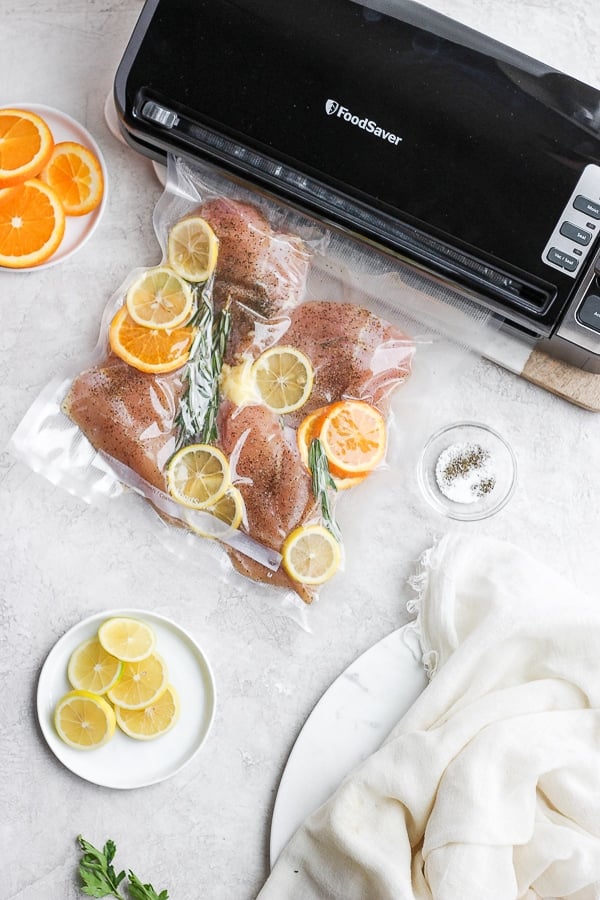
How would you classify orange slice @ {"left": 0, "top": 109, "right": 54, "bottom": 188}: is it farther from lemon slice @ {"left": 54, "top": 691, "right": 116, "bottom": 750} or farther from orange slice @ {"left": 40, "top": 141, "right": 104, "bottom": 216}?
lemon slice @ {"left": 54, "top": 691, "right": 116, "bottom": 750}

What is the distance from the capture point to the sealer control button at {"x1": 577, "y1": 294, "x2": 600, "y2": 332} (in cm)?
114

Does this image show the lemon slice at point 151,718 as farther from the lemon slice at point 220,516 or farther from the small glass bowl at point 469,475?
the small glass bowl at point 469,475

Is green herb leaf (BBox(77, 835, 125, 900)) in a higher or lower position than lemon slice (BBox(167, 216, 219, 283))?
lower

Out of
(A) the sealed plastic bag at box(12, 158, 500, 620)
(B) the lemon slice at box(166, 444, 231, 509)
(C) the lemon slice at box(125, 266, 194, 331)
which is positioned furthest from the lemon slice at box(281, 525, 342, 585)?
(C) the lemon slice at box(125, 266, 194, 331)

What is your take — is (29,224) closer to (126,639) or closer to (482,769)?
(126,639)

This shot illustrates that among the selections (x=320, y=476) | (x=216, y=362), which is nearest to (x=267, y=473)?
(x=320, y=476)

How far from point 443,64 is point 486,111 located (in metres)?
0.08

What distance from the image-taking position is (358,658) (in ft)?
4.27

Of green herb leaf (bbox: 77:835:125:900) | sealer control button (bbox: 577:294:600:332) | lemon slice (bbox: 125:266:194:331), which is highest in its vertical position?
sealer control button (bbox: 577:294:600:332)

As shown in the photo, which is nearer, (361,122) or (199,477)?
(361,122)

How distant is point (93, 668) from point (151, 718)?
11 cm

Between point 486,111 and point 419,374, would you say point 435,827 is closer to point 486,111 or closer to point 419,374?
point 419,374

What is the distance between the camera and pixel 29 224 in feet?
4.31

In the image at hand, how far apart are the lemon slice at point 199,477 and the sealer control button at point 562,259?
511 millimetres
